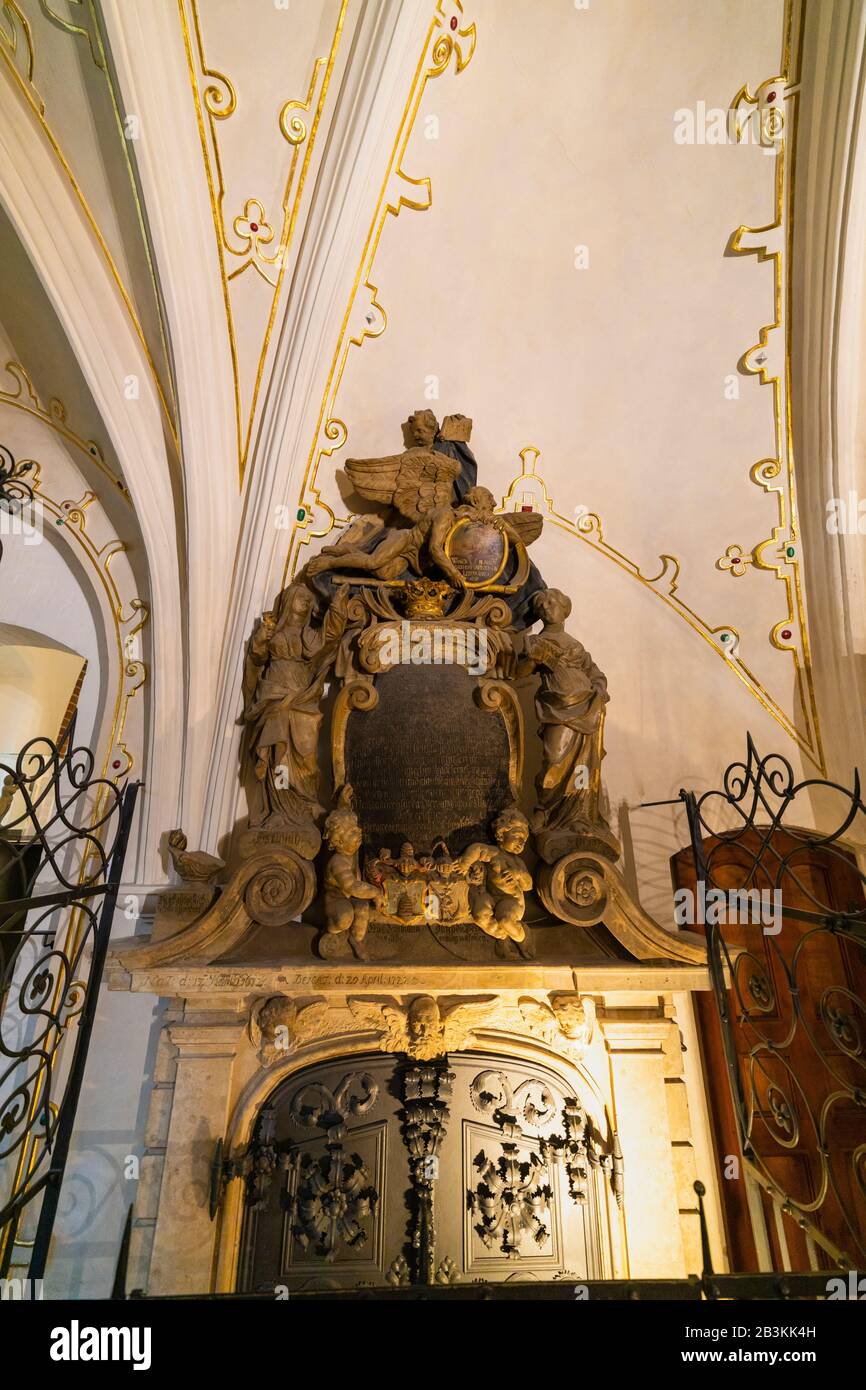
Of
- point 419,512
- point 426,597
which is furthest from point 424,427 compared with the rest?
point 426,597

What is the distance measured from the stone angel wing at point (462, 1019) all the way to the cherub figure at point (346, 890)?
0.52 metres

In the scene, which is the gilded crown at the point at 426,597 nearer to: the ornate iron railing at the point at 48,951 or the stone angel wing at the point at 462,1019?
the ornate iron railing at the point at 48,951

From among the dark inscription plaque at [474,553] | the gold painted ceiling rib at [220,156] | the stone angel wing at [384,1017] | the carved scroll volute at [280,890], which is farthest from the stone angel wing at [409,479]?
the stone angel wing at [384,1017]

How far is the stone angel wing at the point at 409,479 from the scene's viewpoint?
4.64 m

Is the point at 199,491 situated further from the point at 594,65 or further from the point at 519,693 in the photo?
the point at 594,65

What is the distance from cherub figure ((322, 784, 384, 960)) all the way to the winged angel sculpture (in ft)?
5.31

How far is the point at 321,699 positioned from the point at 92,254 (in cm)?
282

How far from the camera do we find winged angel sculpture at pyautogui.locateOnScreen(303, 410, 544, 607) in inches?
177

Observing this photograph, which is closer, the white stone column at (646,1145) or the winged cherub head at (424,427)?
the white stone column at (646,1145)

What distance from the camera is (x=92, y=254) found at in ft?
13.6

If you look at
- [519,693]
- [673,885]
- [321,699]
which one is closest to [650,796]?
[673,885]

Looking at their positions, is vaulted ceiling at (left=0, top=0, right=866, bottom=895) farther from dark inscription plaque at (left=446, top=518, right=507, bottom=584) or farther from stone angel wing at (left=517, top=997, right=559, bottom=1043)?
stone angel wing at (left=517, top=997, right=559, bottom=1043)

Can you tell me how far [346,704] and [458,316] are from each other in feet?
8.50

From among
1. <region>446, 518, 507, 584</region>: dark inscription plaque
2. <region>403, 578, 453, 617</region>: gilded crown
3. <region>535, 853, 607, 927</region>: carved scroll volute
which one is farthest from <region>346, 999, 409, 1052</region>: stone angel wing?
<region>446, 518, 507, 584</region>: dark inscription plaque
